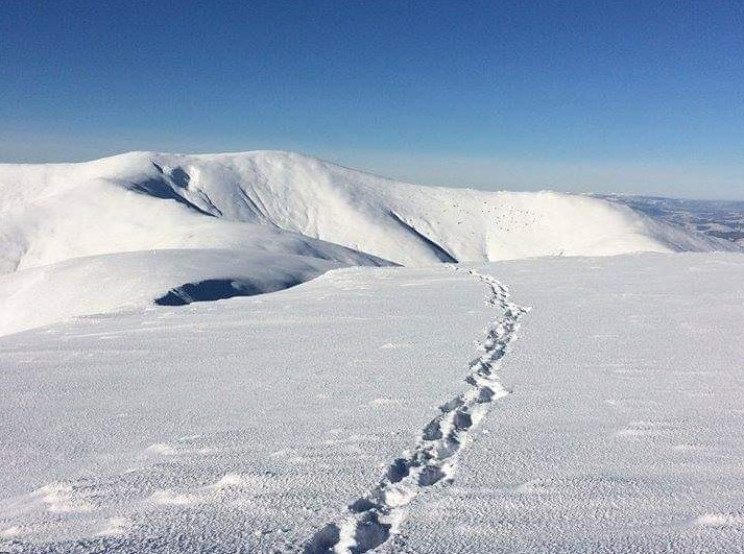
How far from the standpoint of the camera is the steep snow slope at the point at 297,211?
78.4 meters

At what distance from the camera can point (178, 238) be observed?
176 feet

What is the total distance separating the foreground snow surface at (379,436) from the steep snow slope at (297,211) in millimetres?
59193

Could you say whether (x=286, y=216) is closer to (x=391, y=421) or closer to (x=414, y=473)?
(x=391, y=421)

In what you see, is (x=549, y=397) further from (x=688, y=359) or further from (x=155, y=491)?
(x=155, y=491)

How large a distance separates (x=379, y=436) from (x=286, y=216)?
10070 cm

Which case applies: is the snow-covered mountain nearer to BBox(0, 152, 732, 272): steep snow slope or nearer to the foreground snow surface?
BBox(0, 152, 732, 272): steep snow slope

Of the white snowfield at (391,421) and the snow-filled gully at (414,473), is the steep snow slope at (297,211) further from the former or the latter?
the snow-filled gully at (414,473)

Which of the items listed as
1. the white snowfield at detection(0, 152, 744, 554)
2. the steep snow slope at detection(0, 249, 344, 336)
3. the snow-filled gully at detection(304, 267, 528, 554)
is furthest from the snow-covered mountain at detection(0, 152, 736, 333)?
the snow-filled gully at detection(304, 267, 528, 554)

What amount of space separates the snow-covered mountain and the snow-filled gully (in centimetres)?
2645

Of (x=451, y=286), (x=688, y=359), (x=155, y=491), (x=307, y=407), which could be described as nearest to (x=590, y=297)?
(x=451, y=286)

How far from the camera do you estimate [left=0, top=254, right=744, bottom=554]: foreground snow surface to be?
417 cm

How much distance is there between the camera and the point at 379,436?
5.98 metres

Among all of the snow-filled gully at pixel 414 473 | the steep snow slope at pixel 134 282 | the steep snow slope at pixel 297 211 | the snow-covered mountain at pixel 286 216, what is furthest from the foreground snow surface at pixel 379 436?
the steep snow slope at pixel 297 211

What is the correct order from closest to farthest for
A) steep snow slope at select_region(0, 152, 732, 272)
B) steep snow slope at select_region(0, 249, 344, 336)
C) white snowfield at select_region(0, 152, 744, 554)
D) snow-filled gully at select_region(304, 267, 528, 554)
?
snow-filled gully at select_region(304, 267, 528, 554) → white snowfield at select_region(0, 152, 744, 554) → steep snow slope at select_region(0, 249, 344, 336) → steep snow slope at select_region(0, 152, 732, 272)
